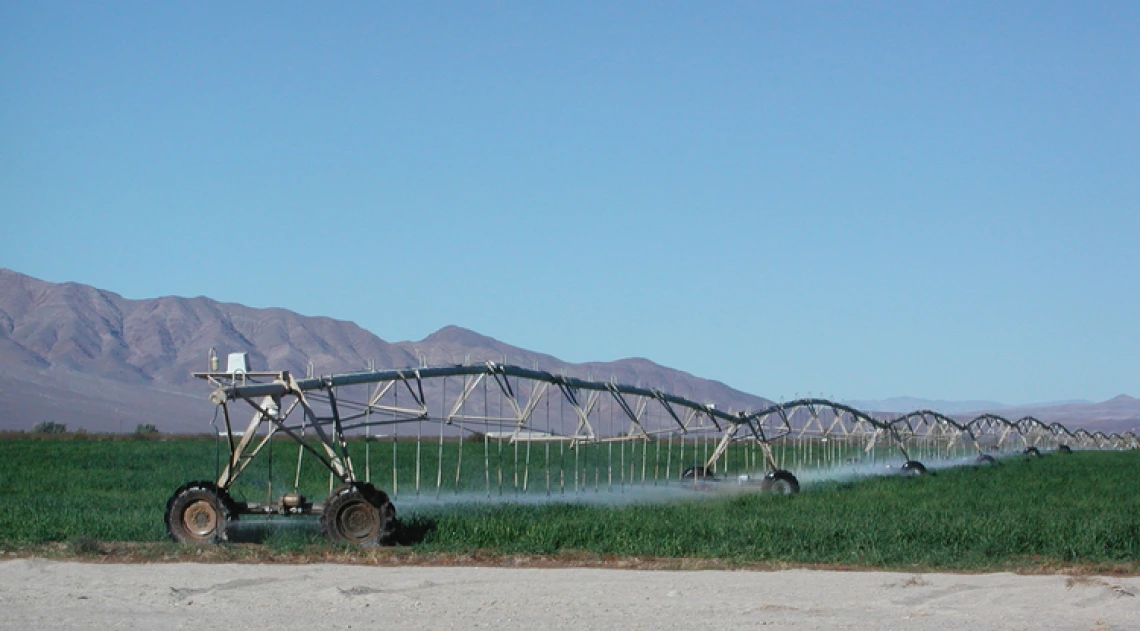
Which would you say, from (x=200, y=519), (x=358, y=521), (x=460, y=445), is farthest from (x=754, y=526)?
(x=200, y=519)

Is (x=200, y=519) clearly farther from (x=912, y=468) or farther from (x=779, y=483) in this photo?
(x=912, y=468)

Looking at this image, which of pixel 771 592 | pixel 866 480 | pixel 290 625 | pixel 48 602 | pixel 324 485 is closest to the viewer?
pixel 290 625

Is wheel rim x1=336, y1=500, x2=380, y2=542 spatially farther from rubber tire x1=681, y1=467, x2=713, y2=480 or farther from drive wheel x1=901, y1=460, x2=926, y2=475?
drive wheel x1=901, y1=460, x2=926, y2=475

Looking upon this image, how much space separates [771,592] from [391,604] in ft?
18.0

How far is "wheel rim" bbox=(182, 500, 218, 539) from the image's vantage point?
2320cm

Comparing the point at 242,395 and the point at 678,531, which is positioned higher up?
the point at 242,395

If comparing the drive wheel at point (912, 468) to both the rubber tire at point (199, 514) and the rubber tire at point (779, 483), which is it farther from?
the rubber tire at point (199, 514)

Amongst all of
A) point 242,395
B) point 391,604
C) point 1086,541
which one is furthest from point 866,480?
point 391,604

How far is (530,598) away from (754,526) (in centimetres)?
849

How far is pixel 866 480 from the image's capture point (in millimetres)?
49125

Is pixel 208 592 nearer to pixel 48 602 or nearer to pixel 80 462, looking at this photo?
pixel 48 602

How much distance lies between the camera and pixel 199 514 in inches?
918

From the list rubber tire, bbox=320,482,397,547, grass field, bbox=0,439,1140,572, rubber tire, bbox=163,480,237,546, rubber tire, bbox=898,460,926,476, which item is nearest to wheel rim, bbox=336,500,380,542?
rubber tire, bbox=320,482,397,547

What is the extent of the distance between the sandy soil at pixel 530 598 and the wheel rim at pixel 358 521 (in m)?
2.12
